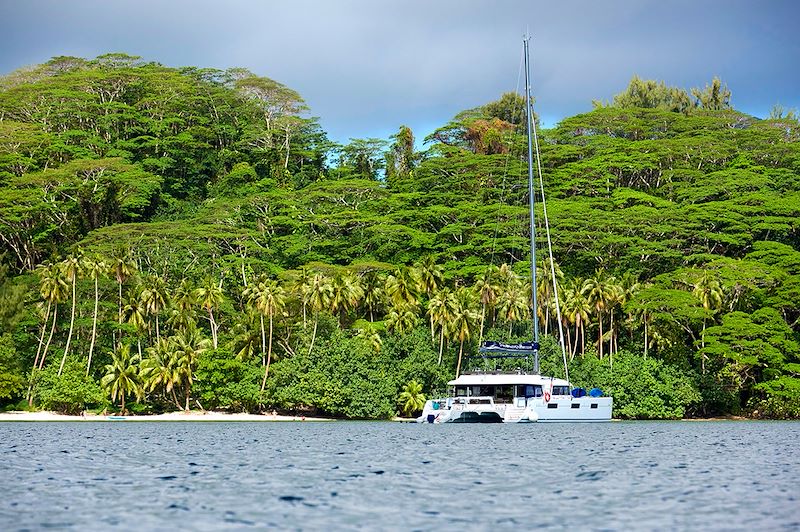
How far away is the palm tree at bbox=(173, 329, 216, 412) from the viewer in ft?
259

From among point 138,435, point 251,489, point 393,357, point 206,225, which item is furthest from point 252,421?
point 251,489

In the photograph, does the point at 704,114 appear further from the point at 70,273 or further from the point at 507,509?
the point at 507,509

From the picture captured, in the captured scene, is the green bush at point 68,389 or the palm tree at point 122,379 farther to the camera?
the palm tree at point 122,379

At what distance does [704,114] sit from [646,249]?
37.1 m

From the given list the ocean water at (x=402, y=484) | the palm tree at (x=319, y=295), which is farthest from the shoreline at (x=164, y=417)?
the ocean water at (x=402, y=484)

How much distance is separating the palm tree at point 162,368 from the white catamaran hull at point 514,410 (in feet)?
70.9

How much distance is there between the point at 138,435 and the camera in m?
53.1

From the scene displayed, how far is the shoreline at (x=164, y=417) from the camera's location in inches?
2955

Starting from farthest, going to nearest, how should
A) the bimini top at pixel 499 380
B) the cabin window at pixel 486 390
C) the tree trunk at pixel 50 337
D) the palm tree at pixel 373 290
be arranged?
1. the palm tree at pixel 373 290
2. the tree trunk at pixel 50 337
3. the cabin window at pixel 486 390
4. the bimini top at pixel 499 380

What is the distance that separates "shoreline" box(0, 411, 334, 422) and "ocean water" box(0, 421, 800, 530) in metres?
28.6

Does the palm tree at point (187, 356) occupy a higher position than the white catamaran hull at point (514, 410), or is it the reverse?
the palm tree at point (187, 356)

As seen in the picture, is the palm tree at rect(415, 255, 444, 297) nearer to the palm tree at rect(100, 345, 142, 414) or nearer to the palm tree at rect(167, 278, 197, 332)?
the palm tree at rect(167, 278, 197, 332)

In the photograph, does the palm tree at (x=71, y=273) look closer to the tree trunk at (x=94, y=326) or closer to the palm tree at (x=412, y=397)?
the tree trunk at (x=94, y=326)

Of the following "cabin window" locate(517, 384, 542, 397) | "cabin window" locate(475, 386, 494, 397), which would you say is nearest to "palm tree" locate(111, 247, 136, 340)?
"cabin window" locate(475, 386, 494, 397)
